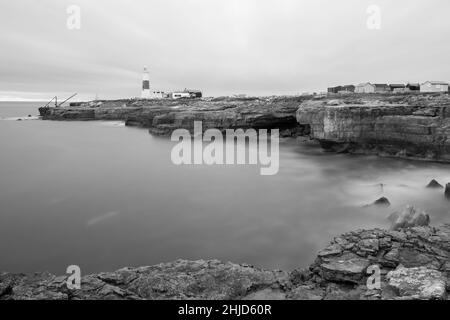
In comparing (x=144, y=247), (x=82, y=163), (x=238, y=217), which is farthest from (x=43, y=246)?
(x=82, y=163)

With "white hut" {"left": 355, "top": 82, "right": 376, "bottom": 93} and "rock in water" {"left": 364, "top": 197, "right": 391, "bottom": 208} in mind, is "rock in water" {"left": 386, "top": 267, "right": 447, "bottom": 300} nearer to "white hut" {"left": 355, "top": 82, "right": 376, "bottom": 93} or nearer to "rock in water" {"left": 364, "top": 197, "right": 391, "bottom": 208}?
"rock in water" {"left": 364, "top": 197, "right": 391, "bottom": 208}

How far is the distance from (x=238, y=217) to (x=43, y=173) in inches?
634

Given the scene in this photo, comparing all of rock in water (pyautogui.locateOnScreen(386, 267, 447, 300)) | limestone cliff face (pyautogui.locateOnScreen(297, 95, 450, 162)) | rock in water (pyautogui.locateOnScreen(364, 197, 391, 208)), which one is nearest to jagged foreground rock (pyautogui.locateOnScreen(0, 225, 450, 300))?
rock in water (pyautogui.locateOnScreen(386, 267, 447, 300))

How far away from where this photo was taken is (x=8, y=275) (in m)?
6.19

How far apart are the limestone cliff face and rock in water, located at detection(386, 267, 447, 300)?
17783 mm

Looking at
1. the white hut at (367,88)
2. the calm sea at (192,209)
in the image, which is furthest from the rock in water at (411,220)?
the white hut at (367,88)

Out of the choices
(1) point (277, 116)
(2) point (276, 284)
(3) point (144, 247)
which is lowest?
(3) point (144, 247)

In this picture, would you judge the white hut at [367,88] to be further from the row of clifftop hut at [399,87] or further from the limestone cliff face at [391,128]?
the limestone cliff face at [391,128]

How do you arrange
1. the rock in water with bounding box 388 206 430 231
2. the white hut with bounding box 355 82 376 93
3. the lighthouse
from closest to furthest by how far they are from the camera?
the rock in water with bounding box 388 206 430 231 < the white hut with bounding box 355 82 376 93 < the lighthouse

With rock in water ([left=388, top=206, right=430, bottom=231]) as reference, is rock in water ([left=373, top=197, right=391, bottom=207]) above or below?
below

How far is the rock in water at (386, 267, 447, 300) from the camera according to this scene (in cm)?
468

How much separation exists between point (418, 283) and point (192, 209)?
10134mm

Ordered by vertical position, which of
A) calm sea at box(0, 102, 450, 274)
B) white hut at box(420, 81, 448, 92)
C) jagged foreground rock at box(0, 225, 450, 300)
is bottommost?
calm sea at box(0, 102, 450, 274)

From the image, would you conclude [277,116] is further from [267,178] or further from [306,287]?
[306,287]
